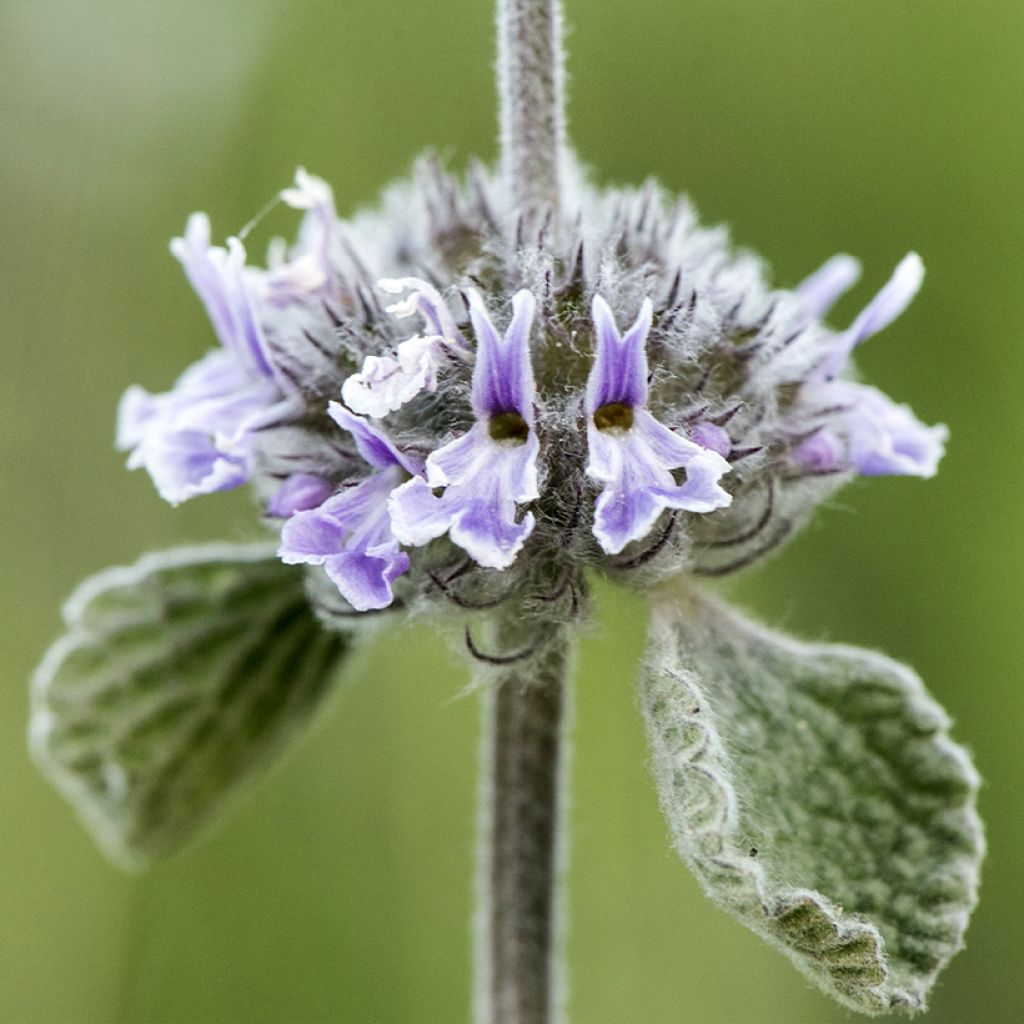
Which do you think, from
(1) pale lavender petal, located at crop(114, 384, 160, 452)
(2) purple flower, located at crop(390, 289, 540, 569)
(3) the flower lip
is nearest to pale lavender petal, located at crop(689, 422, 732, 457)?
(3) the flower lip

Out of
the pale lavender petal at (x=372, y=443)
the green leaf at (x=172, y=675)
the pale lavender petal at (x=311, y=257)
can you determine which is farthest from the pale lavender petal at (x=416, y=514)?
the green leaf at (x=172, y=675)

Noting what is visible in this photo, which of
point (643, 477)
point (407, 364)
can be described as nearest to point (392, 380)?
point (407, 364)

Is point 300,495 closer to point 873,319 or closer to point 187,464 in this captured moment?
point 187,464

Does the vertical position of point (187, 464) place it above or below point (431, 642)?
below

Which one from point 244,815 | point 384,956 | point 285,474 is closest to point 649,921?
point 384,956

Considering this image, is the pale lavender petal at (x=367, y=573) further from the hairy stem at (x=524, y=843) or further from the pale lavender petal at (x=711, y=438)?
the hairy stem at (x=524, y=843)

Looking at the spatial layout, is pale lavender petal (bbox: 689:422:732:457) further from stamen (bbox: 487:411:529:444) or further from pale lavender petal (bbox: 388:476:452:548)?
pale lavender petal (bbox: 388:476:452:548)
